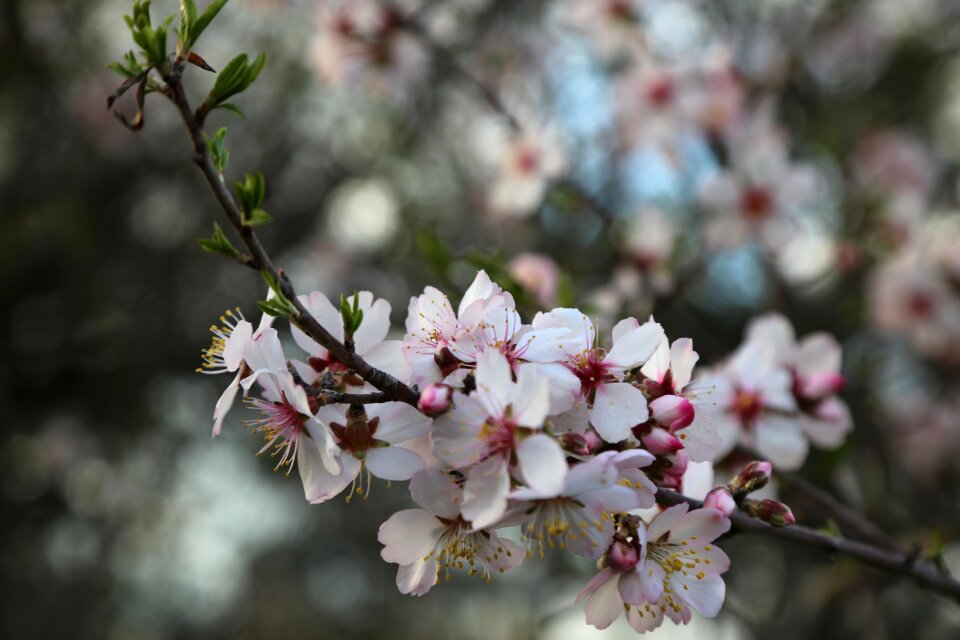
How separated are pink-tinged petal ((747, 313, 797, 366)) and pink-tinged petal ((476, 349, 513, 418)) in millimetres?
1202

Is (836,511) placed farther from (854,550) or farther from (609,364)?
(609,364)

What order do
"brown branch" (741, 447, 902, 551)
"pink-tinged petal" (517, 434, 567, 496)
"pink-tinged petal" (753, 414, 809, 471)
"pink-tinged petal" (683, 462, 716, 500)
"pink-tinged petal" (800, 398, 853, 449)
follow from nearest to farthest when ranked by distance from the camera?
"pink-tinged petal" (517, 434, 567, 496) → "pink-tinged petal" (683, 462, 716, 500) → "brown branch" (741, 447, 902, 551) → "pink-tinged petal" (753, 414, 809, 471) → "pink-tinged petal" (800, 398, 853, 449)

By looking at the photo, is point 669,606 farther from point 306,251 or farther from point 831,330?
point 306,251

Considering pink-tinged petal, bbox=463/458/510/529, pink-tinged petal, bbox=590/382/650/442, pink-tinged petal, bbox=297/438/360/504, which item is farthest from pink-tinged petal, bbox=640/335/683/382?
pink-tinged petal, bbox=297/438/360/504

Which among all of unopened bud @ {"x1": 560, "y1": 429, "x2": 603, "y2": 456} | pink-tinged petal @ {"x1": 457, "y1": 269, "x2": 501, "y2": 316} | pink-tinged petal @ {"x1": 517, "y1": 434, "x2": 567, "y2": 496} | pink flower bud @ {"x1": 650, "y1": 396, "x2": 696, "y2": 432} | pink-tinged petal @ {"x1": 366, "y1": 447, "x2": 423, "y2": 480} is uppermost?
pink-tinged petal @ {"x1": 457, "y1": 269, "x2": 501, "y2": 316}

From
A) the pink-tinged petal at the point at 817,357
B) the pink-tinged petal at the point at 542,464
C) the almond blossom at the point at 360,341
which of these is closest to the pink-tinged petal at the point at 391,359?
the almond blossom at the point at 360,341

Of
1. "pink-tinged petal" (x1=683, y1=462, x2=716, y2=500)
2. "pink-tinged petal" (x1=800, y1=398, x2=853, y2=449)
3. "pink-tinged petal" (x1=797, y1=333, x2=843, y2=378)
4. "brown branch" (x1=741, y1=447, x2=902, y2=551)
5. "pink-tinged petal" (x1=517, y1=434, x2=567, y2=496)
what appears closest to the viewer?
"pink-tinged petal" (x1=517, y1=434, x2=567, y2=496)

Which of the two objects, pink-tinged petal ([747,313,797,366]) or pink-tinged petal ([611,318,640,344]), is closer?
pink-tinged petal ([611,318,640,344])

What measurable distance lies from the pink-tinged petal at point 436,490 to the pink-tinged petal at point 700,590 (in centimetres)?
33

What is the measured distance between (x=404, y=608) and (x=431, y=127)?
23.9 ft

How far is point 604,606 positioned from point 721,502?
0.21 metres

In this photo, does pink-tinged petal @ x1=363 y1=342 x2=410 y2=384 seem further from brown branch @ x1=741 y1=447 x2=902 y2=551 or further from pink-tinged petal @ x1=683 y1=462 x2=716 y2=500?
brown branch @ x1=741 y1=447 x2=902 y2=551

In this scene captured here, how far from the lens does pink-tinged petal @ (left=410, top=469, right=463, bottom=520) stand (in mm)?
1079

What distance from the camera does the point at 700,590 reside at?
45.6 inches
